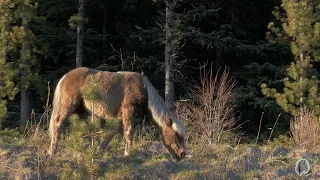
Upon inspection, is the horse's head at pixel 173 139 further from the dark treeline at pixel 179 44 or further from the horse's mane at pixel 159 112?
the dark treeline at pixel 179 44

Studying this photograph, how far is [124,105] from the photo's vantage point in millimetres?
9547

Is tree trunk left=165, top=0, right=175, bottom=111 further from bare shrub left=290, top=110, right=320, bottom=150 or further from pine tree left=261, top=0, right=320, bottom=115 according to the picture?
bare shrub left=290, top=110, right=320, bottom=150

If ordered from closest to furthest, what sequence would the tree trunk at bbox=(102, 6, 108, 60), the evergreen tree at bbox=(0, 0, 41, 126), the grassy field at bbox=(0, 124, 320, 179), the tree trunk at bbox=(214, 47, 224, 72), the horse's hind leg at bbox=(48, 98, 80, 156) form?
the grassy field at bbox=(0, 124, 320, 179) → the horse's hind leg at bbox=(48, 98, 80, 156) → the evergreen tree at bbox=(0, 0, 41, 126) → the tree trunk at bbox=(214, 47, 224, 72) → the tree trunk at bbox=(102, 6, 108, 60)

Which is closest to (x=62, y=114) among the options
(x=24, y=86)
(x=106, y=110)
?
(x=106, y=110)

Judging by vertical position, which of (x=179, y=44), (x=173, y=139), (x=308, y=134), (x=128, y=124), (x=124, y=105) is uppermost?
(x=179, y=44)

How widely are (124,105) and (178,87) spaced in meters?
14.2

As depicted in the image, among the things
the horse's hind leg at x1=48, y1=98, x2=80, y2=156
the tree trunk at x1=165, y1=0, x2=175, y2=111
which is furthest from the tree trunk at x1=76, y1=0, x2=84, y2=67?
the horse's hind leg at x1=48, y1=98, x2=80, y2=156

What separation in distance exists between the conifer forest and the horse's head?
8.5 inches

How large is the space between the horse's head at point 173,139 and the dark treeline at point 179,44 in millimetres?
9769

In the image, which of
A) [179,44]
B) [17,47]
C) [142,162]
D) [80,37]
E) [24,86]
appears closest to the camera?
Answer: [142,162]

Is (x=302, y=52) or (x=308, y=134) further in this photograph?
(x=302, y=52)

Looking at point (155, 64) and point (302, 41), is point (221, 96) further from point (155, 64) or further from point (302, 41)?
point (155, 64)

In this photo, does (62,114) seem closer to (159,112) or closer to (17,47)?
(159,112)

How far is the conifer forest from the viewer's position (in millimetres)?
8570
